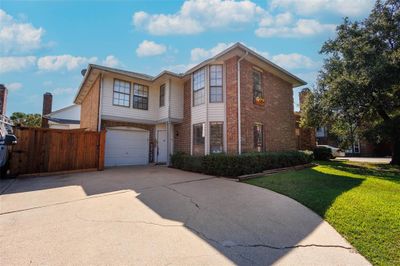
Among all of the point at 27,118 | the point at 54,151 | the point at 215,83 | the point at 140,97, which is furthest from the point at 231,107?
the point at 27,118

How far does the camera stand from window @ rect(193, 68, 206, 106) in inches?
451

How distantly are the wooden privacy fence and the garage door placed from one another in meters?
1.78

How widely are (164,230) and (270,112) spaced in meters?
10.7

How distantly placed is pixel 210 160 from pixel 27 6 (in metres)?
9.59

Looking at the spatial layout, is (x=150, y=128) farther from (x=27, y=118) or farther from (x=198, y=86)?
(x=27, y=118)

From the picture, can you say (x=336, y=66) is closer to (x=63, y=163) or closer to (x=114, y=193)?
(x=114, y=193)

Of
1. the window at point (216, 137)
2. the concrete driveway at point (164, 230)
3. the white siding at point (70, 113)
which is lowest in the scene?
the concrete driveway at point (164, 230)

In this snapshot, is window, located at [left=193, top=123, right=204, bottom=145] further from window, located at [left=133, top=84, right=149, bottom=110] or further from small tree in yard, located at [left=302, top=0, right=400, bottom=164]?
small tree in yard, located at [left=302, top=0, right=400, bottom=164]

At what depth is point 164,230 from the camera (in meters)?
3.37

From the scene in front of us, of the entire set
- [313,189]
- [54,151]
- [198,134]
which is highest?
[198,134]

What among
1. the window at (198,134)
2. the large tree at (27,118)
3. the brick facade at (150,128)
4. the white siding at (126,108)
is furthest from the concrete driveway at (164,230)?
the large tree at (27,118)

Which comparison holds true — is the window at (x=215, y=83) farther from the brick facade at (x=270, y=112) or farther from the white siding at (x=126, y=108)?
the white siding at (x=126, y=108)

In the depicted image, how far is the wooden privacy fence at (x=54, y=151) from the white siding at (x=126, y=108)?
6.52ft

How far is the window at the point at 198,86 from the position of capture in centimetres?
1145
